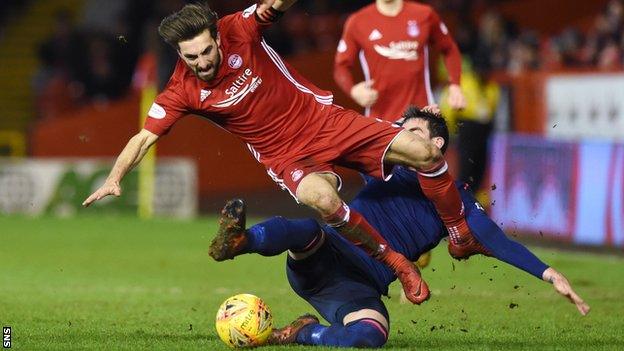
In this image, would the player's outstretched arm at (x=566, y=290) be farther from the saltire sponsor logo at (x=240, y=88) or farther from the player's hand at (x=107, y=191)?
the player's hand at (x=107, y=191)

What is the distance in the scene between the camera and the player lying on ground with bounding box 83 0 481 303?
7.85 meters

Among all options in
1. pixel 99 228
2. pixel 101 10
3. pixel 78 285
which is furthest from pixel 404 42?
pixel 101 10

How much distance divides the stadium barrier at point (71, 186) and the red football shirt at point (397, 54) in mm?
8293

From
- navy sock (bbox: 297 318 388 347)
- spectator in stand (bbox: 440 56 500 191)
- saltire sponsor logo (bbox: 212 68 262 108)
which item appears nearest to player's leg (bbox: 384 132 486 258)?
navy sock (bbox: 297 318 388 347)

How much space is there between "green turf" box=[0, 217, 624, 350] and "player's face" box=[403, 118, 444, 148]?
776 mm

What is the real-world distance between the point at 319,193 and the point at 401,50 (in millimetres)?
3377

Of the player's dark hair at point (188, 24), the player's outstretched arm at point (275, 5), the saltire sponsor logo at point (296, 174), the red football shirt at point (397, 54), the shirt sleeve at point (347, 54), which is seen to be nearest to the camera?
the player's dark hair at point (188, 24)

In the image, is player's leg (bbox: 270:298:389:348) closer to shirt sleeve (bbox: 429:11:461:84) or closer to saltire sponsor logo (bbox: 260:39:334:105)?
saltire sponsor logo (bbox: 260:39:334:105)

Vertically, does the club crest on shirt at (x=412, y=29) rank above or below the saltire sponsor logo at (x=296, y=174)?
below

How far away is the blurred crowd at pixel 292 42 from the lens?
18766mm

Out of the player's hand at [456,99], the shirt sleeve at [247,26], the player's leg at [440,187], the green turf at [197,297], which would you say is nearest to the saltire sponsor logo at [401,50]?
the player's hand at [456,99]

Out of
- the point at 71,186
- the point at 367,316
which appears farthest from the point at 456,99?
the point at 71,186

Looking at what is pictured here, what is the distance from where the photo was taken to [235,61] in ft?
26.7

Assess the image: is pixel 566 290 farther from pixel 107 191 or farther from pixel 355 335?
pixel 107 191
